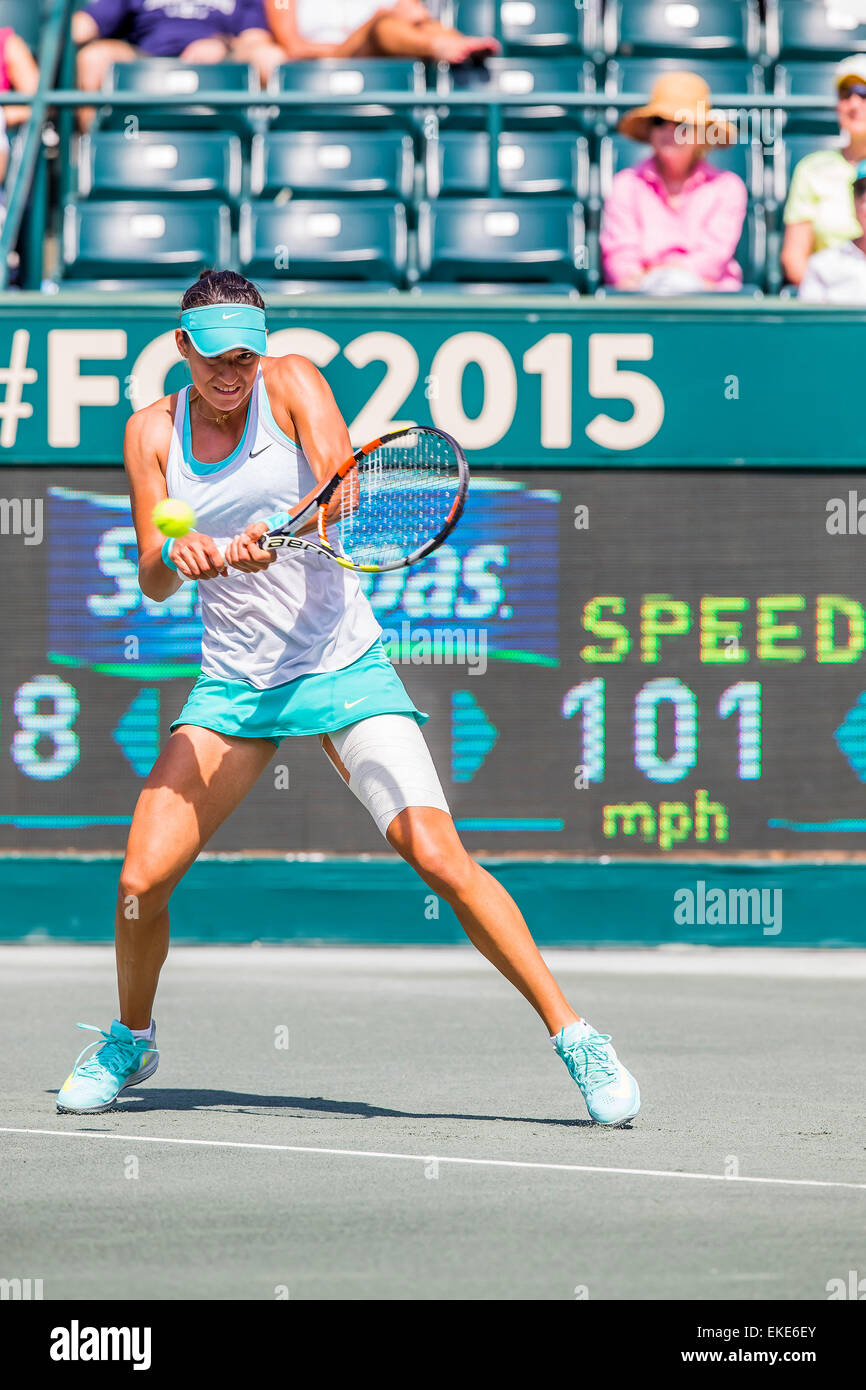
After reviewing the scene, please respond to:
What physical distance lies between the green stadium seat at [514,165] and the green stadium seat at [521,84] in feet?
1.22

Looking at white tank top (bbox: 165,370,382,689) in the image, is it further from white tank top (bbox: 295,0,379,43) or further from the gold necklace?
white tank top (bbox: 295,0,379,43)

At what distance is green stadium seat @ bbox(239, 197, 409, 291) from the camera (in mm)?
10648

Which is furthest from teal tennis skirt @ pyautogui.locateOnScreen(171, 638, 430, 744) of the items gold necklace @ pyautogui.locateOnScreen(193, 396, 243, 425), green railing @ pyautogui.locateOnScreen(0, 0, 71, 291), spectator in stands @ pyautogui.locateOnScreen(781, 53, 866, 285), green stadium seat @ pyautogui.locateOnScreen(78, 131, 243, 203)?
green stadium seat @ pyautogui.locateOnScreen(78, 131, 243, 203)

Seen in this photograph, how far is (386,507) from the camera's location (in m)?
5.95

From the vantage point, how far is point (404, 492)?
598 cm

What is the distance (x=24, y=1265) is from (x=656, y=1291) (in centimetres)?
119

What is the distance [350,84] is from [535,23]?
1185 millimetres

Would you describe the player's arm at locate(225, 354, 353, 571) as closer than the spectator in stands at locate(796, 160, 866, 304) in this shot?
Yes

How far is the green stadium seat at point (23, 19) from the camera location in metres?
12.1

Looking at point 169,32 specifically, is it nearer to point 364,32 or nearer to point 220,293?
point 364,32

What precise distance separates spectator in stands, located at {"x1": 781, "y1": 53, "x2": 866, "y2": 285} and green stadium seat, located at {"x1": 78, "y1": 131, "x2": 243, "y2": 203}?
2.66 meters

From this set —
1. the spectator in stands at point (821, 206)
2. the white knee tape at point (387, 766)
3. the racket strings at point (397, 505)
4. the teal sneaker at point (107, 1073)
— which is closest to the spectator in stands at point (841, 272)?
the spectator in stands at point (821, 206)

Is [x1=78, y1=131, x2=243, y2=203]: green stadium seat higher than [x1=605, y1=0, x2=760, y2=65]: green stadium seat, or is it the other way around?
[x1=605, y1=0, x2=760, y2=65]: green stadium seat
